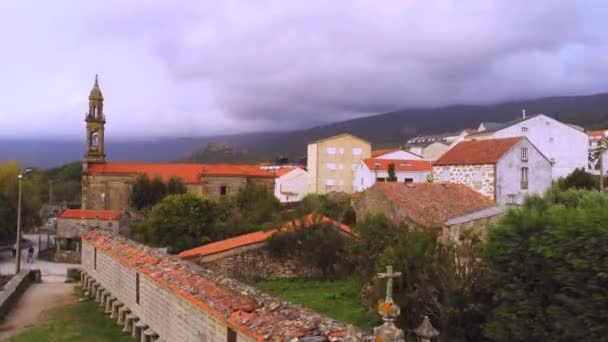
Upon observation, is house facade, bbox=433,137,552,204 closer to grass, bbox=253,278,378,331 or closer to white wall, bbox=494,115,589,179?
grass, bbox=253,278,378,331

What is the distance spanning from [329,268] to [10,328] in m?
12.8

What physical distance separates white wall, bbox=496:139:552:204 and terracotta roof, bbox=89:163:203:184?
3726 cm

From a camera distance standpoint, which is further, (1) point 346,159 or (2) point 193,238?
(1) point 346,159

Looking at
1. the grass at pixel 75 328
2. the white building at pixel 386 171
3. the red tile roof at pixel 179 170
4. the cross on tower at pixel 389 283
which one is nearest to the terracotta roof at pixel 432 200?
the grass at pixel 75 328

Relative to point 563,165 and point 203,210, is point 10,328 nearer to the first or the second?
point 203,210

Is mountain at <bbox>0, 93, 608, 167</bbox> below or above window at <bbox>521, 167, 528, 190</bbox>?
above

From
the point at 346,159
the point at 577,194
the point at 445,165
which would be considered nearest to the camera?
the point at 577,194

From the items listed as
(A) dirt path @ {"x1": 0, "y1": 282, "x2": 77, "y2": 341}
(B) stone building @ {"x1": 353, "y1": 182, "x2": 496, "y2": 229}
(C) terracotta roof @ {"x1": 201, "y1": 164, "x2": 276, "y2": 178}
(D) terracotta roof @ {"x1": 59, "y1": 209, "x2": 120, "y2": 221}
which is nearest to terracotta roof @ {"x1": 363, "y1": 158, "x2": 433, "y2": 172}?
(C) terracotta roof @ {"x1": 201, "y1": 164, "x2": 276, "y2": 178}

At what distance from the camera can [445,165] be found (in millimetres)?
33062

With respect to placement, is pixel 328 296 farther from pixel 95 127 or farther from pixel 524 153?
pixel 95 127

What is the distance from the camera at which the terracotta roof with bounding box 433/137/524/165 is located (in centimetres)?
3008

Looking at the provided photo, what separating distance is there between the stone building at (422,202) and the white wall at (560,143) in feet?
94.4

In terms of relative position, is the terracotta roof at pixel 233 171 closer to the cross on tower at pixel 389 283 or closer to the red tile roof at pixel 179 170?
the red tile roof at pixel 179 170

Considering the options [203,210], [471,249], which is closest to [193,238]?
[203,210]
